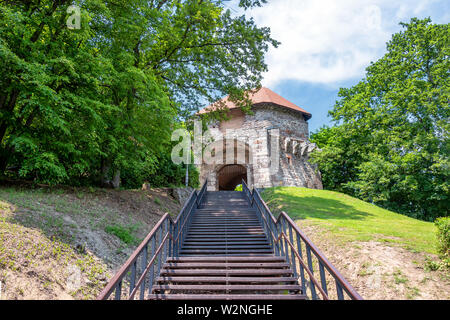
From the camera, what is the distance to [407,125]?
15.5m

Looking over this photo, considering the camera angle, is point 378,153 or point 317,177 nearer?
point 378,153

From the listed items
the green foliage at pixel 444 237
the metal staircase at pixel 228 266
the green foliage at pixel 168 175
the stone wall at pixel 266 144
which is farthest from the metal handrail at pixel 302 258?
the stone wall at pixel 266 144

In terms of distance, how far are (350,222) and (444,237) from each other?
3040mm

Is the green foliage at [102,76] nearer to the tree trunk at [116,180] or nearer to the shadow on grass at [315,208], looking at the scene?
the tree trunk at [116,180]

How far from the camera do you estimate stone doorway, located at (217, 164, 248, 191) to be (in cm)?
2239

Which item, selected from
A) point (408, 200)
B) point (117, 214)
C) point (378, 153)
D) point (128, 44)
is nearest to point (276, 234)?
point (117, 214)

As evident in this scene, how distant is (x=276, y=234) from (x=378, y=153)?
557 inches

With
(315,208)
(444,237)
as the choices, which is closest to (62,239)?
Result: (444,237)

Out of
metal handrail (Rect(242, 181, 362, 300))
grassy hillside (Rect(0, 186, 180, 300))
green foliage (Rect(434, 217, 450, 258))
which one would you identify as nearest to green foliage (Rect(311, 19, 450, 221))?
green foliage (Rect(434, 217, 450, 258))

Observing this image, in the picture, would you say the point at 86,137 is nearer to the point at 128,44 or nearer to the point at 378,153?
the point at 128,44

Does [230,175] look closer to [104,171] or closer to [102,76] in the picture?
[104,171]

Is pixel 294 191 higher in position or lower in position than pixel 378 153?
lower

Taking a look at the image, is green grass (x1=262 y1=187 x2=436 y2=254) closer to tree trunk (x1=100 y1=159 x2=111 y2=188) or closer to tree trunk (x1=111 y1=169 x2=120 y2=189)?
tree trunk (x1=111 y1=169 x2=120 y2=189)

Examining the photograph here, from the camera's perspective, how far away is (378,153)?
16.6 meters
